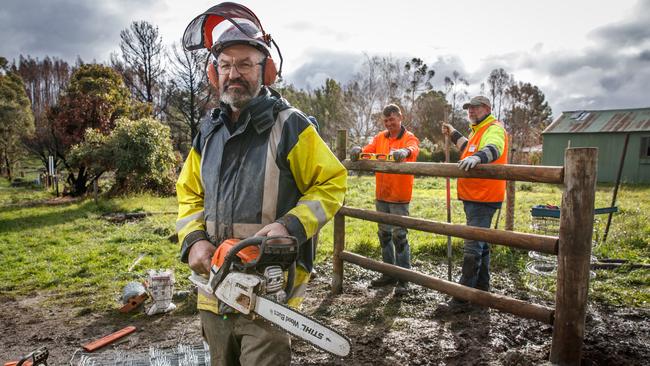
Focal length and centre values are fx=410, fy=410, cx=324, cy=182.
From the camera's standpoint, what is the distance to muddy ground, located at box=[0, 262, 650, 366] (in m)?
3.31

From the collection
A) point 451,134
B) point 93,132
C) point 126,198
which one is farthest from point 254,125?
point 93,132

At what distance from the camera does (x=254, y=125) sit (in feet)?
6.51

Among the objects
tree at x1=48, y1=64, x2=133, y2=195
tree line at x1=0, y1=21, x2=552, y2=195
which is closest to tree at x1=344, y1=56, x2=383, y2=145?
tree line at x1=0, y1=21, x2=552, y2=195

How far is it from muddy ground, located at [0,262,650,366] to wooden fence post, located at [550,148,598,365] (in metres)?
0.35

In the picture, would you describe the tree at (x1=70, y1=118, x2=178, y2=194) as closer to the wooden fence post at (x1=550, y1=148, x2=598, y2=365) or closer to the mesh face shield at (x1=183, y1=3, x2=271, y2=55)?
the mesh face shield at (x1=183, y1=3, x2=271, y2=55)

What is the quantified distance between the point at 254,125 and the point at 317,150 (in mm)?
328

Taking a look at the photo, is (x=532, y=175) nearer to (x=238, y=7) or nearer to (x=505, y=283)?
(x=238, y=7)

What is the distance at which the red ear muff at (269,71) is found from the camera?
217 centimetres

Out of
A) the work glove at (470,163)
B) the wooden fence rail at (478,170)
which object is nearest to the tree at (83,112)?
the wooden fence rail at (478,170)

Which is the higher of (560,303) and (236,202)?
(236,202)

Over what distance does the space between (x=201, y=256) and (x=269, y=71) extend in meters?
1.02

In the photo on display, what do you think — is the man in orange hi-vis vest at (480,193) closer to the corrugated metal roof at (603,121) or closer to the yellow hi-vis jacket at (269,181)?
the yellow hi-vis jacket at (269,181)

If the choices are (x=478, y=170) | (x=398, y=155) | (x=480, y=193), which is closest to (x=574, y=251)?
(x=478, y=170)

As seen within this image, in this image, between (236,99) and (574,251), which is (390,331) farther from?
(236,99)
